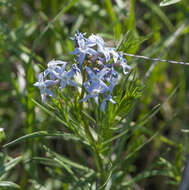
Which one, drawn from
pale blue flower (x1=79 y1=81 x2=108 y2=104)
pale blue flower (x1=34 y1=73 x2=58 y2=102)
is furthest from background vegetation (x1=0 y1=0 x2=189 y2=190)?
pale blue flower (x1=79 y1=81 x2=108 y2=104)

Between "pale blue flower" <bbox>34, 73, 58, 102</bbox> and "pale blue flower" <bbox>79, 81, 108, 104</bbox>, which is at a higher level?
"pale blue flower" <bbox>34, 73, 58, 102</bbox>

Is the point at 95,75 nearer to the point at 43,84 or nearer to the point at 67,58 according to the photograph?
the point at 43,84

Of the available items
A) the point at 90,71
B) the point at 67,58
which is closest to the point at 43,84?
the point at 90,71

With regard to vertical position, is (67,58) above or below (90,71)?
below

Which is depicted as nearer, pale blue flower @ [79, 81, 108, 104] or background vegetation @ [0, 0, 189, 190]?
pale blue flower @ [79, 81, 108, 104]

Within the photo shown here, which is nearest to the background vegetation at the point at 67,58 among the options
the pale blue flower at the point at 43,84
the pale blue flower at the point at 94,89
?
the pale blue flower at the point at 43,84

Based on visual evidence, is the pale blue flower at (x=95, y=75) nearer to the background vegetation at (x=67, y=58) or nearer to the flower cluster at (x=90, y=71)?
the flower cluster at (x=90, y=71)

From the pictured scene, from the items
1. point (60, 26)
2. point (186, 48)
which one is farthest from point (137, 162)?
point (60, 26)

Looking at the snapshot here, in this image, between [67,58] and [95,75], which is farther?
[67,58]

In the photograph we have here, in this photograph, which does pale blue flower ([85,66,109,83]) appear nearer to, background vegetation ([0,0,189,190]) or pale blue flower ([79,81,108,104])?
pale blue flower ([79,81,108,104])

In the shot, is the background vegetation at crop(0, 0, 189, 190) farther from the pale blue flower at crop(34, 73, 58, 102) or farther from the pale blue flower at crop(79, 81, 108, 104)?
the pale blue flower at crop(79, 81, 108, 104)

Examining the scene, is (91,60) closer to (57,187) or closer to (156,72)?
(156,72)
